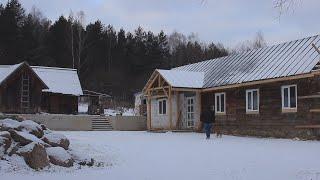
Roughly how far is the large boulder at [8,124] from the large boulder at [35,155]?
1.56 meters

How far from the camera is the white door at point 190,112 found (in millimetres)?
32344

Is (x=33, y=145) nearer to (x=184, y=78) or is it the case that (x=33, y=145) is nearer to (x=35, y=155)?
(x=35, y=155)

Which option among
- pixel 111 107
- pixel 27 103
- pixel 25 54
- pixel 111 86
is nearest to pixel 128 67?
pixel 111 86

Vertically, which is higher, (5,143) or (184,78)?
(184,78)

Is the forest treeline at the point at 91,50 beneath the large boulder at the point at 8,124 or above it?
above

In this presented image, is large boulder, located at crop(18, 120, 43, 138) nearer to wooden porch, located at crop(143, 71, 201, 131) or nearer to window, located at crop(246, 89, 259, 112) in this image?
window, located at crop(246, 89, 259, 112)

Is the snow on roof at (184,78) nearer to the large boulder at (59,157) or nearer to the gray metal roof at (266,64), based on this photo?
the gray metal roof at (266,64)

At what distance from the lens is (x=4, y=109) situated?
40438 mm

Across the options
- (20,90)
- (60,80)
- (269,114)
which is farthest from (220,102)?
(60,80)

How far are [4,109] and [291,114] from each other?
24.9 metres

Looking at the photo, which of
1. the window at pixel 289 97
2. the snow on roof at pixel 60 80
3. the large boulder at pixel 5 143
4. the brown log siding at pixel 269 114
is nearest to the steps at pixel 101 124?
the brown log siding at pixel 269 114

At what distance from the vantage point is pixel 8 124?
14578 mm

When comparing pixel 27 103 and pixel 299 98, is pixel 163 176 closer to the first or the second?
pixel 299 98

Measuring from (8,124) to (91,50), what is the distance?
63727mm
